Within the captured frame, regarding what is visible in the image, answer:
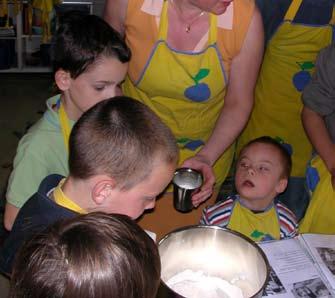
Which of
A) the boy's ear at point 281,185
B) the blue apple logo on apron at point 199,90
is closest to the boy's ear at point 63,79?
the blue apple logo on apron at point 199,90

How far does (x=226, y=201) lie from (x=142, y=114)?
601 mm

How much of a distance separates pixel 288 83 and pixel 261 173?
0.50 meters

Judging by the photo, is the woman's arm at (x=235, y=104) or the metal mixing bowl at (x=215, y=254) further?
the woman's arm at (x=235, y=104)

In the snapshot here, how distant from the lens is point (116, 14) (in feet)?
5.05

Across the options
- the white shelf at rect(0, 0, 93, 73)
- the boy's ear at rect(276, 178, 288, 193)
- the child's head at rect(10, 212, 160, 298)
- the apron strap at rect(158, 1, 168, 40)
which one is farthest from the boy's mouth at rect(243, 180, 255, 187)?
the white shelf at rect(0, 0, 93, 73)

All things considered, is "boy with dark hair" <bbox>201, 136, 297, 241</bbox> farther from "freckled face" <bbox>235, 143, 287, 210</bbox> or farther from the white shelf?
the white shelf

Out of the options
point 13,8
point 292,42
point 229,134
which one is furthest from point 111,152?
point 13,8

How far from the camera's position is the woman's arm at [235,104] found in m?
1.51

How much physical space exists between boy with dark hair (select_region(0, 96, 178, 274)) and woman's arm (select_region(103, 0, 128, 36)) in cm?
45

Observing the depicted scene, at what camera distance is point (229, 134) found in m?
1.64

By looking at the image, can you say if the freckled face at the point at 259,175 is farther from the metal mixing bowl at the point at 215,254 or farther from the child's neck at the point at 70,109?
the child's neck at the point at 70,109

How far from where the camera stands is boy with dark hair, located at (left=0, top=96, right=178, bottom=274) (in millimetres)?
1093

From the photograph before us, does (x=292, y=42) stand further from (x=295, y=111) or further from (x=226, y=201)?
(x=226, y=201)

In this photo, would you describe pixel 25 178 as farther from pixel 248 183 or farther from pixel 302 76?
pixel 302 76
